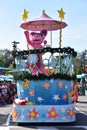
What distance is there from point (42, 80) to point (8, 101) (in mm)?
13492

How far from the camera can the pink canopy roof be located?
1830 cm

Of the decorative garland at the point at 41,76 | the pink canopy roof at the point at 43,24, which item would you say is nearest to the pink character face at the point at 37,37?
the pink canopy roof at the point at 43,24

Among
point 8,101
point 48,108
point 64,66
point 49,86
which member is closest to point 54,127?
point 48,108

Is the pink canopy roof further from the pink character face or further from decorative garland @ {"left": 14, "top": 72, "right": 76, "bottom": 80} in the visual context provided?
decorative garland @ {"left": 14, "top": 72, "right": 76, "bottom": 80}

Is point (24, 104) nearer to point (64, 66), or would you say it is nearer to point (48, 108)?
point (48, 108)

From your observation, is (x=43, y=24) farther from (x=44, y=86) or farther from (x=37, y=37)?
(x=44, y=86)

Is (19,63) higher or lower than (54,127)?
higher

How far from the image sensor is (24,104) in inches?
590

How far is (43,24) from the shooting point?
19.0m

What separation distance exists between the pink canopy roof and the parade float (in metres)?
2.47

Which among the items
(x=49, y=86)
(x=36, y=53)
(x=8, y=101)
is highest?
(x=36, y=53)

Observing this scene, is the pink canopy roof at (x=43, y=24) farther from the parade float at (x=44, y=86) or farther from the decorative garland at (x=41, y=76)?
the decorative garland at (x=41, y=76)

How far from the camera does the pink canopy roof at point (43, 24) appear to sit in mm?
18300

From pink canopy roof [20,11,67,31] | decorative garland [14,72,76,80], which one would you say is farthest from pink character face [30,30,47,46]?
decorative garland [14,72,76,80]
